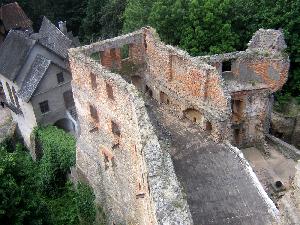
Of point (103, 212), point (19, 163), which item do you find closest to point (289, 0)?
point (103, 212)

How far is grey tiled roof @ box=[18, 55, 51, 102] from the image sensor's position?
97.1ft

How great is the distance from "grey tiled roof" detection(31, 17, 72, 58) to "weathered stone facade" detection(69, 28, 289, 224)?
40.4ft

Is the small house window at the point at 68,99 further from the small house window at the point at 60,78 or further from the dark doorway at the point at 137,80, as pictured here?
the dark doorway at the point at 137,80

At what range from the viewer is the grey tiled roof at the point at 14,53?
101ft

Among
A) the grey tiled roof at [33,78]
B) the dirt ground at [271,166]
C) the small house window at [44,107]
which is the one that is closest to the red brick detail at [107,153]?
the dirt ground at [271,166]

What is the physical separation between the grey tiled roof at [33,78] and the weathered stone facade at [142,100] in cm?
854

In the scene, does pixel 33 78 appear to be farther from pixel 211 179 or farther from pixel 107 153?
pixel 211 179

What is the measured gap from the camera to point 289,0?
2942 cm

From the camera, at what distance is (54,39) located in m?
36.2

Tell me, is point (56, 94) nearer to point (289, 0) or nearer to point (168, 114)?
point (168, 114)

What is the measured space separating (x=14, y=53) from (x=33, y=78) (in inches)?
126

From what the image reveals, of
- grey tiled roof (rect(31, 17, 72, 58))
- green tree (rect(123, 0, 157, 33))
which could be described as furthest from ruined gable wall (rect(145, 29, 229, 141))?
grey tiled roof (rect(31, 17, 72, 58))

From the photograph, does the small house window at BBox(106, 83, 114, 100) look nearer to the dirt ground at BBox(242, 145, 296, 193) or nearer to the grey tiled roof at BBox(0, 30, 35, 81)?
the dirt ground at BBox(242, 145, 296, 193)

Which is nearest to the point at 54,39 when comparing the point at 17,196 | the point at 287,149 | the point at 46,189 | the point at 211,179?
the point at 46,189
